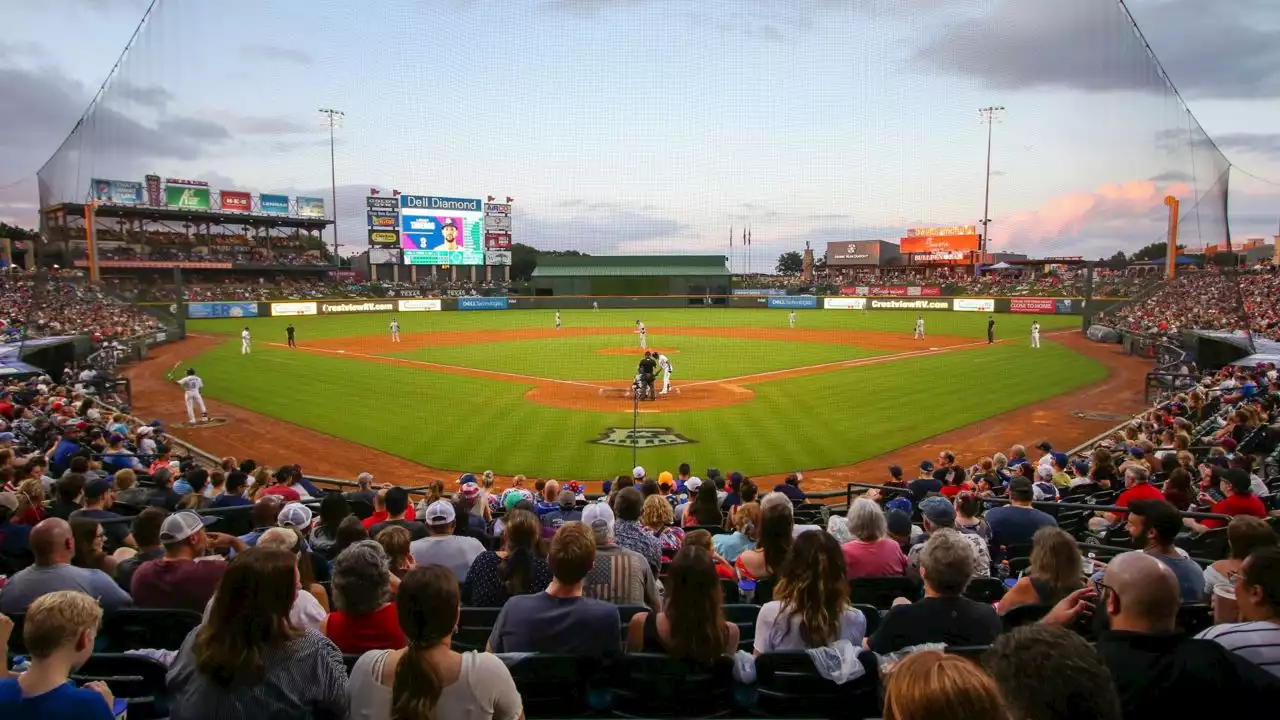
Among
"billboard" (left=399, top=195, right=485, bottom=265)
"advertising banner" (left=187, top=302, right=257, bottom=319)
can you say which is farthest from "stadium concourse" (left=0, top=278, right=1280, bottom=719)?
"billboard" (left=399, top=195, right=485, bottom=265)

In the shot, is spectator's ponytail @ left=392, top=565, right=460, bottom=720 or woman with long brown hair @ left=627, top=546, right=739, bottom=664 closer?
spectator's ponytail @ left=392, top=565, right=460, bottom=720

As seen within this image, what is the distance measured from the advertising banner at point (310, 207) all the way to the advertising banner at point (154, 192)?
53.4 feet

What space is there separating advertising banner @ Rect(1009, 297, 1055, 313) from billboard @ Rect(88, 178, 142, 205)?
8493cm

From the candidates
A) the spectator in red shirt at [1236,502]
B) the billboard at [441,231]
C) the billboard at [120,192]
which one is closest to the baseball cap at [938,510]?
the spectator in red shirt at [1236,502]

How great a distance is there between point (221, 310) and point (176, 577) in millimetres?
62974

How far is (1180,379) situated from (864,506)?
22.9 metres

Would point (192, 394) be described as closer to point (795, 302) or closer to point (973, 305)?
point (795, 302)

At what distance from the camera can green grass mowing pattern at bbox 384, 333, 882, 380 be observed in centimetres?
3034

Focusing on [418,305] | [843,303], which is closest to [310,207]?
[418,305]

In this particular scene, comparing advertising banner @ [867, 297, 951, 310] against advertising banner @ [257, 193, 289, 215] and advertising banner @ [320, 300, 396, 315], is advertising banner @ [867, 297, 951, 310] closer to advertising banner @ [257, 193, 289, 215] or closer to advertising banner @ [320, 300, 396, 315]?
advertising banner @ [320, 300, 396, 315]

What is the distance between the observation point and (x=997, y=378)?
27.1 m

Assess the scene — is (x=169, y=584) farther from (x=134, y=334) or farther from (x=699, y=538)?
(x=134, y=334)

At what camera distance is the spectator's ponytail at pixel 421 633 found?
9.88 ft

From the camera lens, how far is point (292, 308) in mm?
62531
